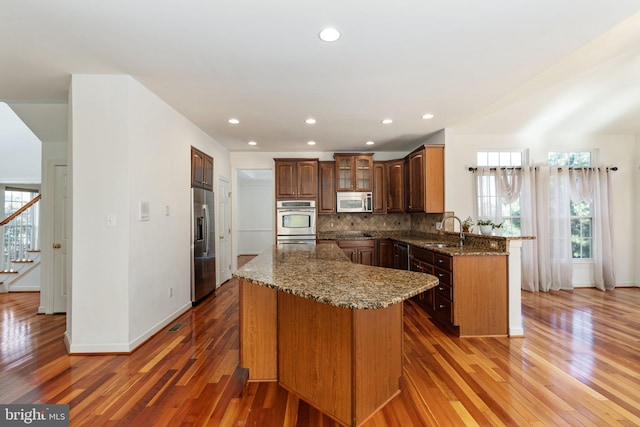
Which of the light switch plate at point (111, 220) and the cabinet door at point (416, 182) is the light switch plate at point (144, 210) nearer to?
the light switch plate at point (111, 220)

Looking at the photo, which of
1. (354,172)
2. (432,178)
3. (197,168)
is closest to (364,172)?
(354,172)

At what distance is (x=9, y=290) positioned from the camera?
462 centimetres

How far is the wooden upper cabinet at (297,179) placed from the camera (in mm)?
5348

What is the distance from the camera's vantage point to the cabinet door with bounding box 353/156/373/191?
5.46 metres

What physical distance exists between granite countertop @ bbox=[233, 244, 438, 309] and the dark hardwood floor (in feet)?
2.75

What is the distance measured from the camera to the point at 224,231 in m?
5.34

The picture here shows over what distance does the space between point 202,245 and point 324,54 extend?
3208 mm

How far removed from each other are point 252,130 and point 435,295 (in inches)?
135

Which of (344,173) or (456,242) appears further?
(344,173)

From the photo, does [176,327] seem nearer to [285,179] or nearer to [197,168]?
[197,168]

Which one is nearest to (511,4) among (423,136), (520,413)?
(520,413)

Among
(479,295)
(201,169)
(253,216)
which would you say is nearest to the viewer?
(479,295)

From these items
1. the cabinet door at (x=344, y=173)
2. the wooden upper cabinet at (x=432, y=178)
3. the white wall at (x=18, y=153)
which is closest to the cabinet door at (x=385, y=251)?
the wooden upper cabinet at (x=432, y=178)

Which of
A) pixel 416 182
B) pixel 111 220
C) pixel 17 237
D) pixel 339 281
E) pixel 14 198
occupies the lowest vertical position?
pixel 339 281
